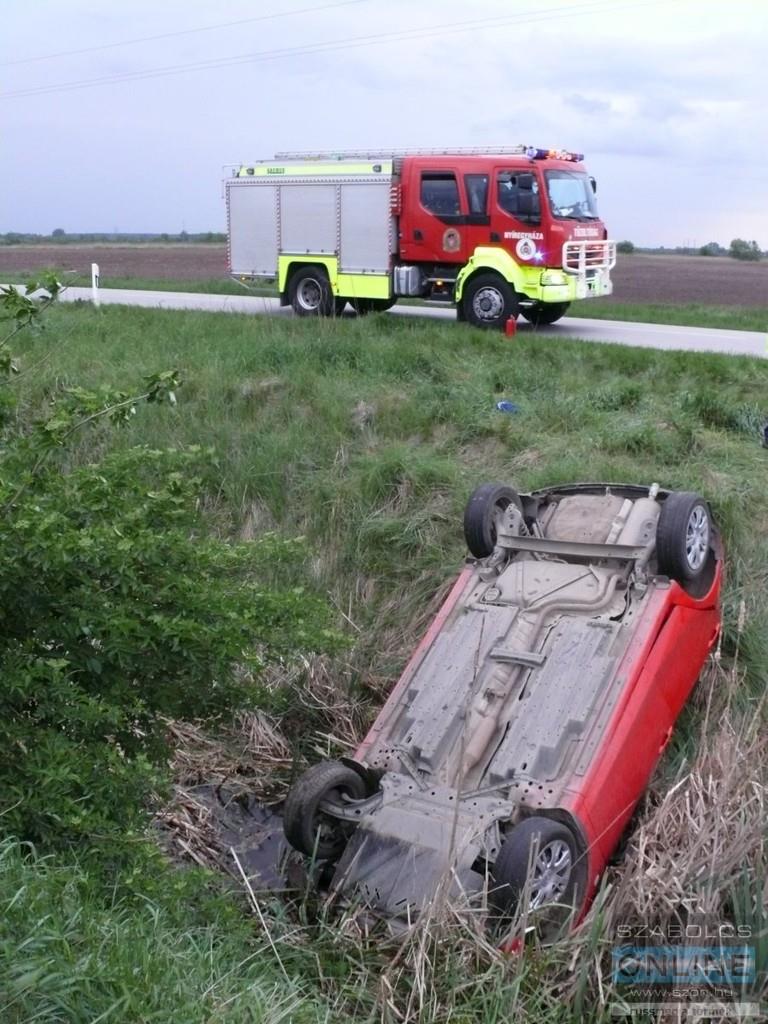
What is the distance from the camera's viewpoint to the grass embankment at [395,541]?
3.73m

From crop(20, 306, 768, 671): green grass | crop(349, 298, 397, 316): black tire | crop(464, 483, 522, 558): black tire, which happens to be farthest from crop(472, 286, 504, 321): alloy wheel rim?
crop(464, 483, 522, 558): black tire

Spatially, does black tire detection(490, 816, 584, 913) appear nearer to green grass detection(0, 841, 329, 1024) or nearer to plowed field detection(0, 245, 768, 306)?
green grass detection(0, 841, 329, 1024)

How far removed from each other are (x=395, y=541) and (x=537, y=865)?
13.9ft

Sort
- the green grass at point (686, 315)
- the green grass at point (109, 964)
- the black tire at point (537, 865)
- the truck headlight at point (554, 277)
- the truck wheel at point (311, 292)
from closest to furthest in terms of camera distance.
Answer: the green grass at point (109, 964)
the black tire at point (537, 865)
the truck headlight at point (554, 277)
the green grass at point (686, 315)
the truck wheel at point (311, 292)

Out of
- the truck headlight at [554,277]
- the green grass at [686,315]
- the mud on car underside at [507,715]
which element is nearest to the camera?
the mud on car underside at [507,715]

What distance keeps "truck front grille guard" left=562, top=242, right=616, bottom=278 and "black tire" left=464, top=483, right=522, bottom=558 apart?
1047 cm

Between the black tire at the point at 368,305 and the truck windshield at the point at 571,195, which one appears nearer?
the truck windshield at the point at 571,195

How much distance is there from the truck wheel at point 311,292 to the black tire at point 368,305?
1.41 feet

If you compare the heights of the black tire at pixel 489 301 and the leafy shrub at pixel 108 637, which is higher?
the black tire at pixel 489 301

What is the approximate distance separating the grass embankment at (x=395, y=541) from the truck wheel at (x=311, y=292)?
287 centimetres

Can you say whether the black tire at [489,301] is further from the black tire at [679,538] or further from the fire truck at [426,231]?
the black tire at [679,538]

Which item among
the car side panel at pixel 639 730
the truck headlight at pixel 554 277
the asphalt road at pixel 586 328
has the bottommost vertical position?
the car side panel at pixel 639 730

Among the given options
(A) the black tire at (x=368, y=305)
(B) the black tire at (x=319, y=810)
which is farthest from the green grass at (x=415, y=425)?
(A) the black tire at (x=368, y=305)

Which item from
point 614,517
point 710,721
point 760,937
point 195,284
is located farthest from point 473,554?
point 195,284
